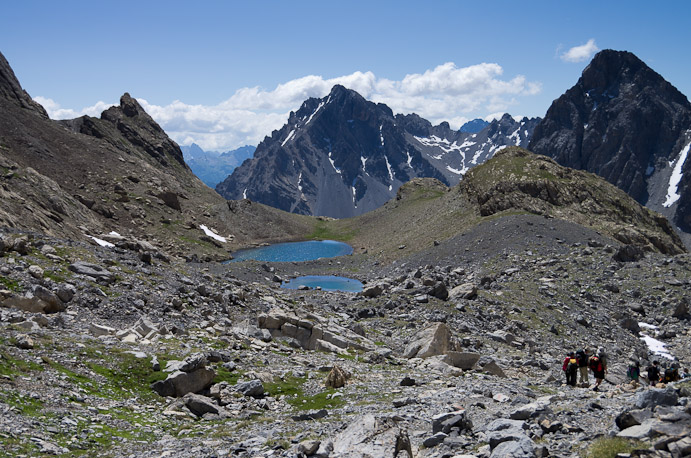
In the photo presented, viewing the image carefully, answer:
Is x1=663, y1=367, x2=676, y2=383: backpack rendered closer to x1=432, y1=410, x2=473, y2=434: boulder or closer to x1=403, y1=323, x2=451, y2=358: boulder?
x1=403, y1=323, x2=451, y2=358: boulder

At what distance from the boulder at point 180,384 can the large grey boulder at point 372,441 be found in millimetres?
9638

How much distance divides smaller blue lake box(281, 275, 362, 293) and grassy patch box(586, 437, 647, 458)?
253 ft

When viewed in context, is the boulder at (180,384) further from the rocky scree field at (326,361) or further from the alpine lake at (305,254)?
the alpine lake at (305,254)

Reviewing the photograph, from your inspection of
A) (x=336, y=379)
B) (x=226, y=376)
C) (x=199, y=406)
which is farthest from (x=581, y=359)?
(x=199, y=406)

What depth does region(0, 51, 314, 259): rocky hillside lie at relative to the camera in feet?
289

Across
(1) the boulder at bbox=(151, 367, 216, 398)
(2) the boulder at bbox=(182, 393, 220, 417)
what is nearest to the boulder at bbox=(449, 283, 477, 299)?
(1) the boulder at bbox=(151, 367, 216, 398)

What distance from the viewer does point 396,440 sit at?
16344 mm

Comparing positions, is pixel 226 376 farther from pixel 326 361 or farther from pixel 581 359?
pixel 581 359

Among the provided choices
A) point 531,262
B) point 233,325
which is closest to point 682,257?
point 531,262

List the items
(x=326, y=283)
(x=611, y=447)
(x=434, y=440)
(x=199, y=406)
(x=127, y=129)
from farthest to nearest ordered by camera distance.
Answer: (x=127, y=129), (x=326, y=283), (x=199, y=406), (x=434, y=440), (x=611, y=447)

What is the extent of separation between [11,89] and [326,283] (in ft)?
360

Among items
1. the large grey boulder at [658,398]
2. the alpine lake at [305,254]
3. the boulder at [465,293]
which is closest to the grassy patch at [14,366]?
the large grey boulder at [658,398]

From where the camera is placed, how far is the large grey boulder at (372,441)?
15.9 meters

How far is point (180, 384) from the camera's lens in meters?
24.1
